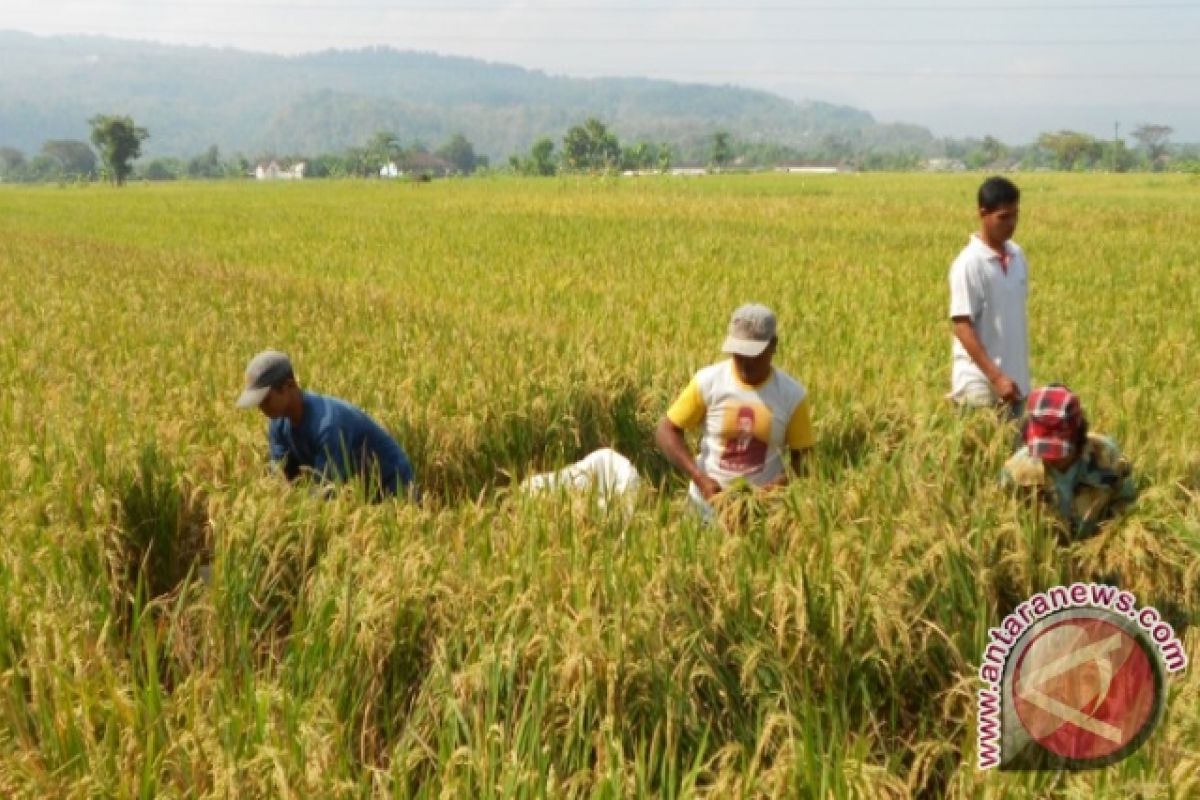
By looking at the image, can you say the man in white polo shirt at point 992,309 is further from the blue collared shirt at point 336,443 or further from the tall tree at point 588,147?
the tall tree at point 588,147

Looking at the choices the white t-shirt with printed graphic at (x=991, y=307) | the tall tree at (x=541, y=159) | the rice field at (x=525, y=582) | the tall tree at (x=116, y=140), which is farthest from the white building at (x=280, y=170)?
the white t-shirt with printed graphic at (x=991, y=307)

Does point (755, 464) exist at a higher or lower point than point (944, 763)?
higher

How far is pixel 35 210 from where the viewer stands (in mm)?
35812

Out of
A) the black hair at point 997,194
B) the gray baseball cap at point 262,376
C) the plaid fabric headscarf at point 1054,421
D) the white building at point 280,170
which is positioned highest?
the black hair at point 997,194

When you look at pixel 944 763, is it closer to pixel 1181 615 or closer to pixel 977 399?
pixel 1181 615

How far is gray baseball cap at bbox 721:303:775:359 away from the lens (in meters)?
4.00

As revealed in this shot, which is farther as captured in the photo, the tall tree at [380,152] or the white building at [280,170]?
the white building at [280,170]

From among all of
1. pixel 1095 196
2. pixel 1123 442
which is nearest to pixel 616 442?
pixel 1123 442

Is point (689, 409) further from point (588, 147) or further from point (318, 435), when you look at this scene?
point (588, 147)

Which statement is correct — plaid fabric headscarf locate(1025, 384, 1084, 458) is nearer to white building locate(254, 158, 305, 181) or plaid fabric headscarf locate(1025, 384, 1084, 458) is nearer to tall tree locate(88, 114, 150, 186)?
tall tree locate(88, 114, 150, 186)

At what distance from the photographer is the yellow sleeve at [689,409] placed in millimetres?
4316

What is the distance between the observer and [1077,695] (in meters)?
2.56

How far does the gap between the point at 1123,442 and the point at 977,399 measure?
64cm

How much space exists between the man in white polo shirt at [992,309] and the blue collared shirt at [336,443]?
7.93 feet
